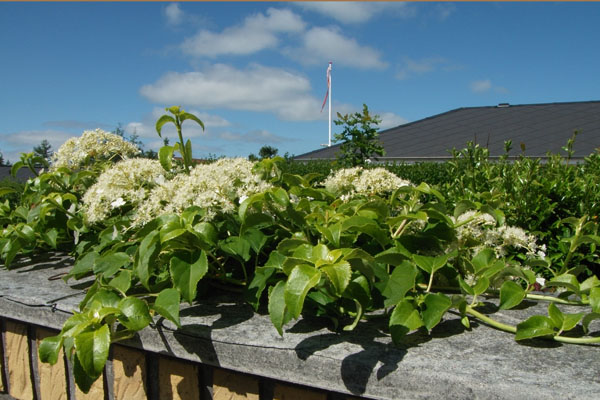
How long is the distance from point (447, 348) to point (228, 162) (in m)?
0.92

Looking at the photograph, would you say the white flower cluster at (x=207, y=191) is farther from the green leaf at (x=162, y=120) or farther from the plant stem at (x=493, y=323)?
the plant stem at (x=493, y=323)

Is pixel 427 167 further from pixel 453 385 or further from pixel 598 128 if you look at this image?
pixel 453 385

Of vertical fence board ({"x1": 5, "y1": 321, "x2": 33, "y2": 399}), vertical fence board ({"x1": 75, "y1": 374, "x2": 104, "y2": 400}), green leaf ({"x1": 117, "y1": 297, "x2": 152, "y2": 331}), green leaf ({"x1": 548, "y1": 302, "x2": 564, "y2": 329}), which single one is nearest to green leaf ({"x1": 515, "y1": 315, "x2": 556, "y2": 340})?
green leaf ({"x1": 548, "y1": 302, "x2": 564, "y2": 329})

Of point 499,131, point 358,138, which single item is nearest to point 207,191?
point 358,138

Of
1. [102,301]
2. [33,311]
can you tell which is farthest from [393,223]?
[33,311]

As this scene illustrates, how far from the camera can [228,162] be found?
1626 mm

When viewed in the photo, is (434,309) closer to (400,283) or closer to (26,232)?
→ (400,283)

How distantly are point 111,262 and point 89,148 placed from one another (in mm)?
1047

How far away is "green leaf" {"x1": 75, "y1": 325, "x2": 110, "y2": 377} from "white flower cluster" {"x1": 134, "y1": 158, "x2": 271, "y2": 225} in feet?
1.40

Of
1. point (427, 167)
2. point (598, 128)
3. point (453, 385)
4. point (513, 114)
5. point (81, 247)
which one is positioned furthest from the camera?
point (513, 114)

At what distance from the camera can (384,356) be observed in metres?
1.02

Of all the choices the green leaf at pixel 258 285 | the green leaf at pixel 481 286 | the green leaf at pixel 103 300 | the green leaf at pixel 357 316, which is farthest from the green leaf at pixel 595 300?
the green leaf at pixel 103 300

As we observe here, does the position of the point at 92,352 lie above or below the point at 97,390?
above

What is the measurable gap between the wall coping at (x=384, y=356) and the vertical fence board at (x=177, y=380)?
0.18 feet
